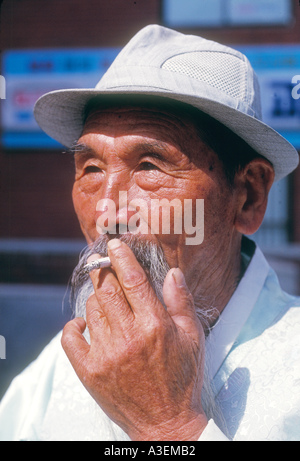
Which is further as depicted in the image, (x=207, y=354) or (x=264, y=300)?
(x=264, y=300)

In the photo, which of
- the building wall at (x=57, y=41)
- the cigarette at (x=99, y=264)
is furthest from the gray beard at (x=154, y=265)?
the building wall at (x=57, y=41)

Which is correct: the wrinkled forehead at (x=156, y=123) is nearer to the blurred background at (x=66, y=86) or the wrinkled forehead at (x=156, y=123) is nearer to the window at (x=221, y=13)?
the blurred background at (x=66, y=86)

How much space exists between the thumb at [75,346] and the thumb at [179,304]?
0.29 meters

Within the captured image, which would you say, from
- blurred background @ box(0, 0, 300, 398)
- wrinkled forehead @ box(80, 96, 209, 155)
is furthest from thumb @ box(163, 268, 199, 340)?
blurred background @ box(0, 0, 300, 398)

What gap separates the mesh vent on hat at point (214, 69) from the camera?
1.74m

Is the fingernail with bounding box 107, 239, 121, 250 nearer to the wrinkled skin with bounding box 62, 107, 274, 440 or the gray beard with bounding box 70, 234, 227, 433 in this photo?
the wrinkled skin with bounding box 62, 107, 274, 440

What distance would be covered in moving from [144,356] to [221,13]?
892 centimetres

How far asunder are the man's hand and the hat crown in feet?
2.29

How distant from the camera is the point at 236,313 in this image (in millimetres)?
1891

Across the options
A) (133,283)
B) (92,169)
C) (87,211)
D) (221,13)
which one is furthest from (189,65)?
(221,13)

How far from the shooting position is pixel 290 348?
1728 millimetres
